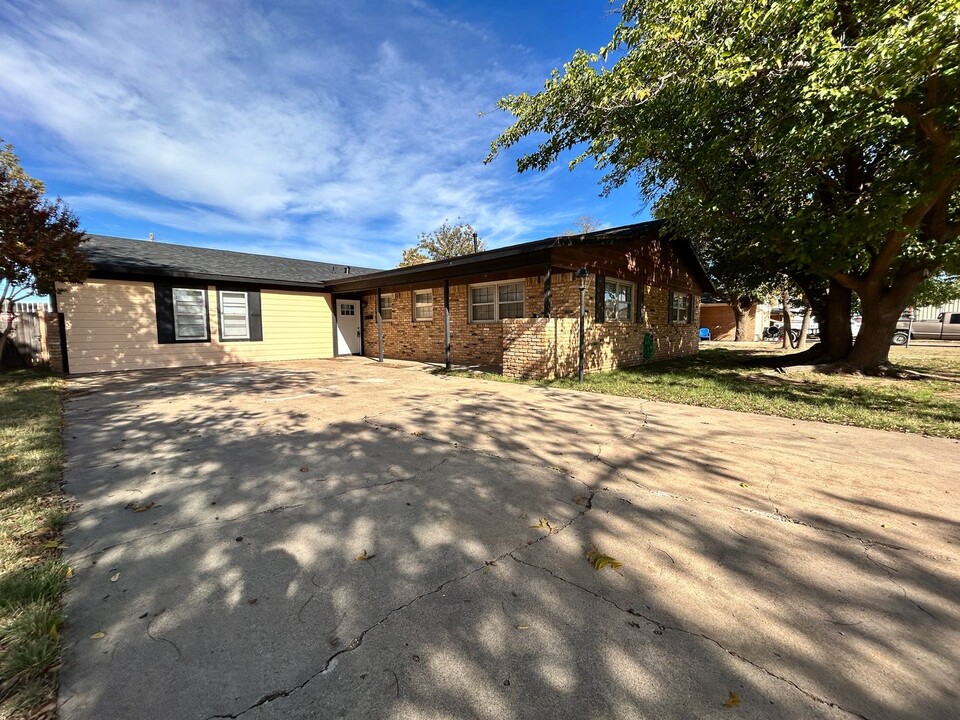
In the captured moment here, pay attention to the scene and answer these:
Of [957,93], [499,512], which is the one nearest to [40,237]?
[499,512]

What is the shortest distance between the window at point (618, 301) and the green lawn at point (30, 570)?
1026 cm

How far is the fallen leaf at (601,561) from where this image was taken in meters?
2.23

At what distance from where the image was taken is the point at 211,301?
12.2 metres

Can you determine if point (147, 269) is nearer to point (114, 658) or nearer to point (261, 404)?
point (261, 404)

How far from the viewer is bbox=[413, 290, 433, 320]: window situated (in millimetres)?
13727

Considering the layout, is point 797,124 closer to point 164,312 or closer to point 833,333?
point 833,333

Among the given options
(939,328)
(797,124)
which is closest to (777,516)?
(797,124)

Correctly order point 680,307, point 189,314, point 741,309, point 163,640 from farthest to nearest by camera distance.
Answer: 1. point 741,309
2. point 680,307
3. point 189,314
4. point 163,640

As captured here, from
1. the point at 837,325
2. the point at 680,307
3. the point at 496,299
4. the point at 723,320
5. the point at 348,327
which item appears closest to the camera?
the point at 837,325

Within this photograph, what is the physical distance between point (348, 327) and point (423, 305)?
3763 mm

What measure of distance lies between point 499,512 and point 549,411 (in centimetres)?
334

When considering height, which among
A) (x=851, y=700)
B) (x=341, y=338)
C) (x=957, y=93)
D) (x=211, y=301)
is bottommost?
(x=851, y=700)

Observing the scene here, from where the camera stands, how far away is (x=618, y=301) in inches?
447

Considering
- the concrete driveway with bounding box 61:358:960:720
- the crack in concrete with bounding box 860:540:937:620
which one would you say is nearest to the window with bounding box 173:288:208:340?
the concrete driveway with bounding box 61:358:960:720
